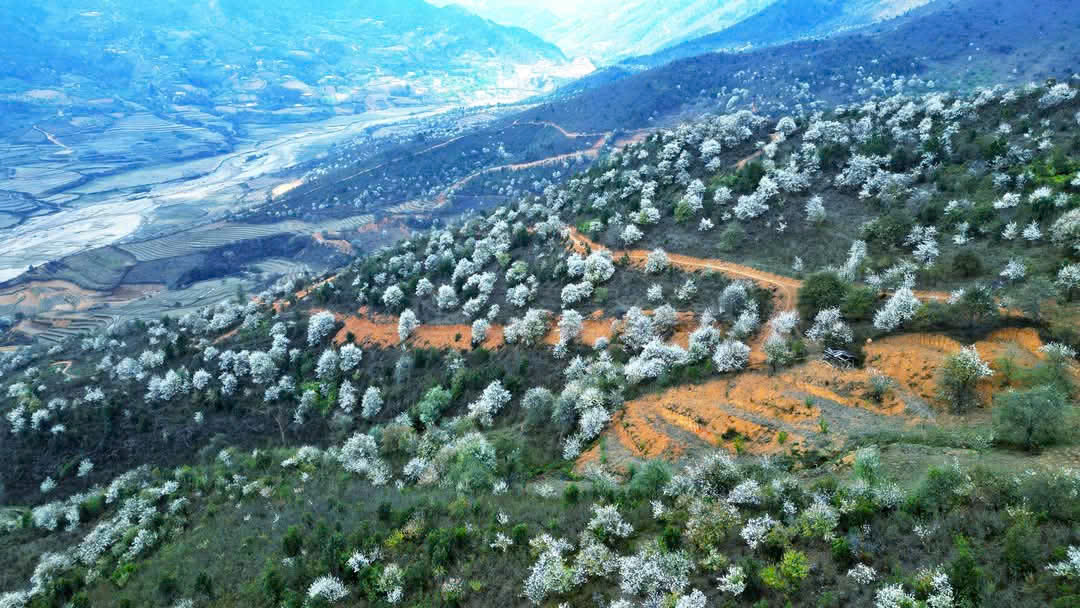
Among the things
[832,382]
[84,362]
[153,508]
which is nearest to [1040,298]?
[832,382]

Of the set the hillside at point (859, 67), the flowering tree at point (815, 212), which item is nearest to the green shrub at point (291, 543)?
the flowering tree at point (815, 212)


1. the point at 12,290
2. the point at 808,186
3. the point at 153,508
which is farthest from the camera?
the point at 12,290

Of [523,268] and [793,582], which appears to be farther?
[523,268]

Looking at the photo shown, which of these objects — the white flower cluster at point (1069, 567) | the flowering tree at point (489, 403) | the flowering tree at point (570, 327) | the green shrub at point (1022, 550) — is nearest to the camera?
the white flower cluster at point (1069, 567)

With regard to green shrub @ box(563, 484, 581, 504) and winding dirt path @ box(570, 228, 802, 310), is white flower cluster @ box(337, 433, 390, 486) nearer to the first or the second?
green shrub @ box(563, 484, 581, 504)

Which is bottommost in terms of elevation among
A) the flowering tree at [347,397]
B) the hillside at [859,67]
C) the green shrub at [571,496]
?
the flowering tree at [347,397]

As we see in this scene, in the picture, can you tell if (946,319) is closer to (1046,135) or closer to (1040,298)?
(1040,298)

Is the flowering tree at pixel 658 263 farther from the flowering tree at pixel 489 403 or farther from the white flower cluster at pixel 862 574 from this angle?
the white flower cluster at pixel 862 574

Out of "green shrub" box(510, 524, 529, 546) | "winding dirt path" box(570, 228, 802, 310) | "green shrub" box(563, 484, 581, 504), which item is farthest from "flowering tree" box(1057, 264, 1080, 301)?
"green shrub" box(510, 524, 529, 546)
